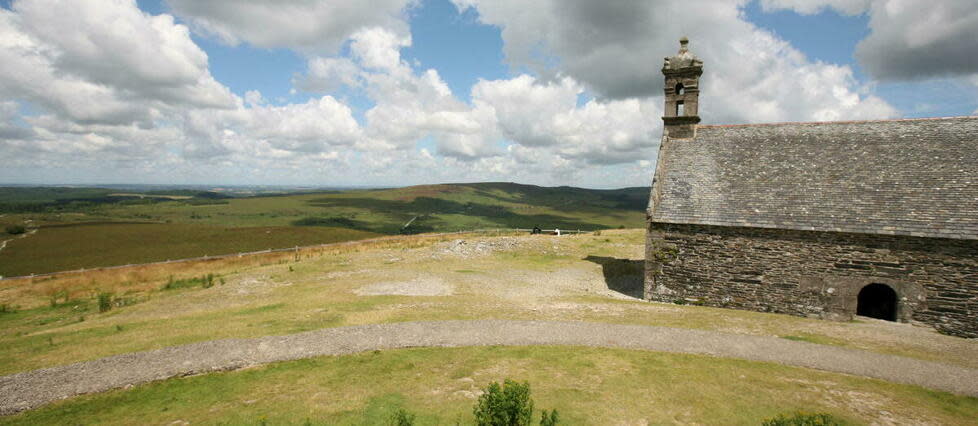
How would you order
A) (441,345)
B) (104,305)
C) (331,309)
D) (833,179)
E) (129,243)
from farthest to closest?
(129,243) < (833,179) < (104,305) < (331,309) < (441,345)

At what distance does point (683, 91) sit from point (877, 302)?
46.6 ft

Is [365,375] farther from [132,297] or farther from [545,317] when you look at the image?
[132,297]

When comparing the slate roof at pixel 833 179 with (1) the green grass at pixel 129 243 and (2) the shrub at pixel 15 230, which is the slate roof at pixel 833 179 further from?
(2) the shrub at pixel 15 230

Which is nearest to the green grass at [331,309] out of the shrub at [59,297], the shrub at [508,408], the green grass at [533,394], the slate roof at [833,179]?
the shrub at [59,297]

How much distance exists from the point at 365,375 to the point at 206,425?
3.43 meters

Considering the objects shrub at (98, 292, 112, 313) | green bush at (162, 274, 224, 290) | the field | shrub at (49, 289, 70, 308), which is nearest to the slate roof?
the field

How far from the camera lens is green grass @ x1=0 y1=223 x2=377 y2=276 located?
138 ft

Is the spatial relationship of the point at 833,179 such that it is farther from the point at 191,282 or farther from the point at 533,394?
the point at 191,282

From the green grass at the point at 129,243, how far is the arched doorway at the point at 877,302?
53.3m

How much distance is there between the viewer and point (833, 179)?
1836cm

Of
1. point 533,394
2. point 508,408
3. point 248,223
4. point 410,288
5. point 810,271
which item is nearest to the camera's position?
point 508,408

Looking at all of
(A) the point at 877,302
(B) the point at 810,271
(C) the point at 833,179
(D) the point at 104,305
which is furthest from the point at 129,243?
(A) the point at 877,302

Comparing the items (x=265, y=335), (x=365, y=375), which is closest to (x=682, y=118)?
(x=365, y=375)

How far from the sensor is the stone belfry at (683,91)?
23547mm
